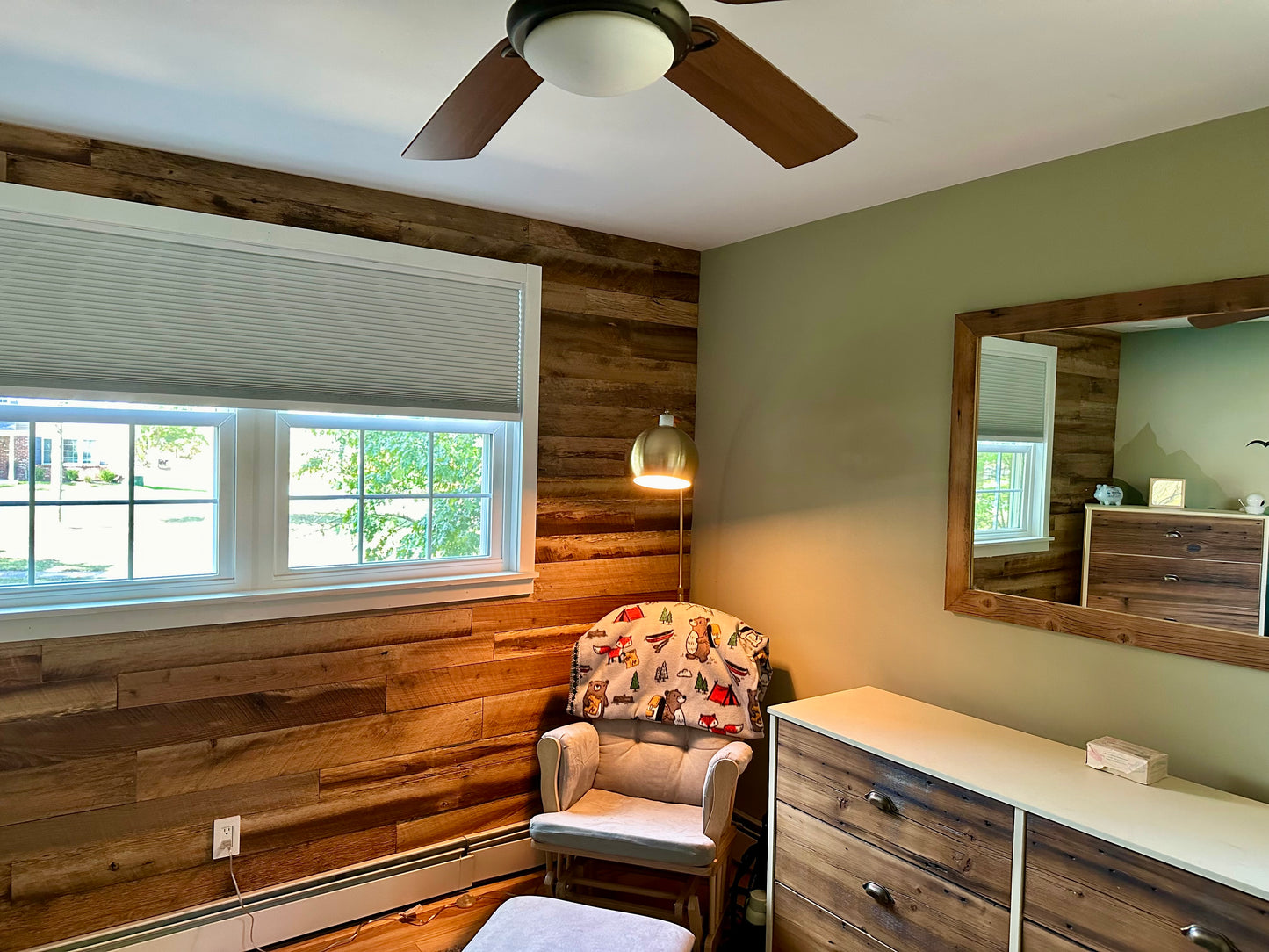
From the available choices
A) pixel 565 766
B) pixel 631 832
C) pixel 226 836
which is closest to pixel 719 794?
pixel 631 832

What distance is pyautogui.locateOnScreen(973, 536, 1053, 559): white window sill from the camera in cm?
246

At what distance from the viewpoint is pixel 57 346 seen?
242 cm

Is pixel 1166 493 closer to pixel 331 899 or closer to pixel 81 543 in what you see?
pixel 331 899

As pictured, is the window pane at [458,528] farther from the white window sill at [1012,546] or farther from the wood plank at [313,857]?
the white window sill at [1012,546]

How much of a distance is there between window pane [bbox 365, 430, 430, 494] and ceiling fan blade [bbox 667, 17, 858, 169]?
1.93 metres

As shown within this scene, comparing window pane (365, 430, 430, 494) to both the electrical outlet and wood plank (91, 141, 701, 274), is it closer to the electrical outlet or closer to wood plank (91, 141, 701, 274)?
wood plank (91, 141, 701, 274)

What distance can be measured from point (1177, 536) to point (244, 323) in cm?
279

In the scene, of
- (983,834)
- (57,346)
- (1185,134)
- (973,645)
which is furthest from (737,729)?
(57,346)

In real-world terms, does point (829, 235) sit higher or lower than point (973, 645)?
higher

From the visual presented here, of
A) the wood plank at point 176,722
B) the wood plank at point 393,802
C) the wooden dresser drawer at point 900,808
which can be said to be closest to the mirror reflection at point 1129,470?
the wooden dresser drawer at point 900,808

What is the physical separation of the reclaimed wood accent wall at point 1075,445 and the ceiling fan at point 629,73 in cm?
120

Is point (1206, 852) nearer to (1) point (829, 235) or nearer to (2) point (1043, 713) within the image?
(2) point (1043, 713)

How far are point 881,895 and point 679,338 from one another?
2.34 m

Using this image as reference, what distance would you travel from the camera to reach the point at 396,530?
311 cm
